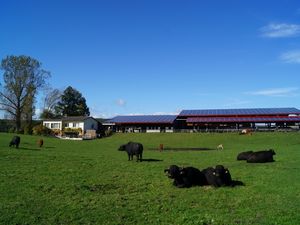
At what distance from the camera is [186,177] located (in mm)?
15648

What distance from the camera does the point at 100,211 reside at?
37.1ft

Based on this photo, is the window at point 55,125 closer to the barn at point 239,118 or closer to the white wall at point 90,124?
the white wall at point 90,124

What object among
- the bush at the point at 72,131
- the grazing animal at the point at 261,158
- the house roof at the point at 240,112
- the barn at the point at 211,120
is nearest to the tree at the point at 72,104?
the barn at the point at 211,120

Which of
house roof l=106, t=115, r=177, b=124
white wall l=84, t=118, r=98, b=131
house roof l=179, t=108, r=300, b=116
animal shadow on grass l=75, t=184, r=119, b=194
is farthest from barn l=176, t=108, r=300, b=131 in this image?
animal shadow on grass l=75, t=184, r=119, b=194

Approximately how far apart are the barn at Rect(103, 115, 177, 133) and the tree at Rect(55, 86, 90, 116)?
18816 millimetres

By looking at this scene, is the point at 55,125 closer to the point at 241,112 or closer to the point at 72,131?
the point at 72,131

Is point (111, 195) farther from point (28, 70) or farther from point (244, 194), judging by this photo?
point (28, 70)

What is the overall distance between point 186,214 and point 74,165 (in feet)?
42.6

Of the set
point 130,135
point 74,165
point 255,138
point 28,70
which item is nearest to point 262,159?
point 74,165

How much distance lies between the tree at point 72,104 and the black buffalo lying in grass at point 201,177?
368 feet

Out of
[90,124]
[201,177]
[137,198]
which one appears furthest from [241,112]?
[137,198]

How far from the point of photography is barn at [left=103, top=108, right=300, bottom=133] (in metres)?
94.6

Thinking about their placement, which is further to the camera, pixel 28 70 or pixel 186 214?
pixel 28 70

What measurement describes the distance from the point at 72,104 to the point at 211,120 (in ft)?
164
